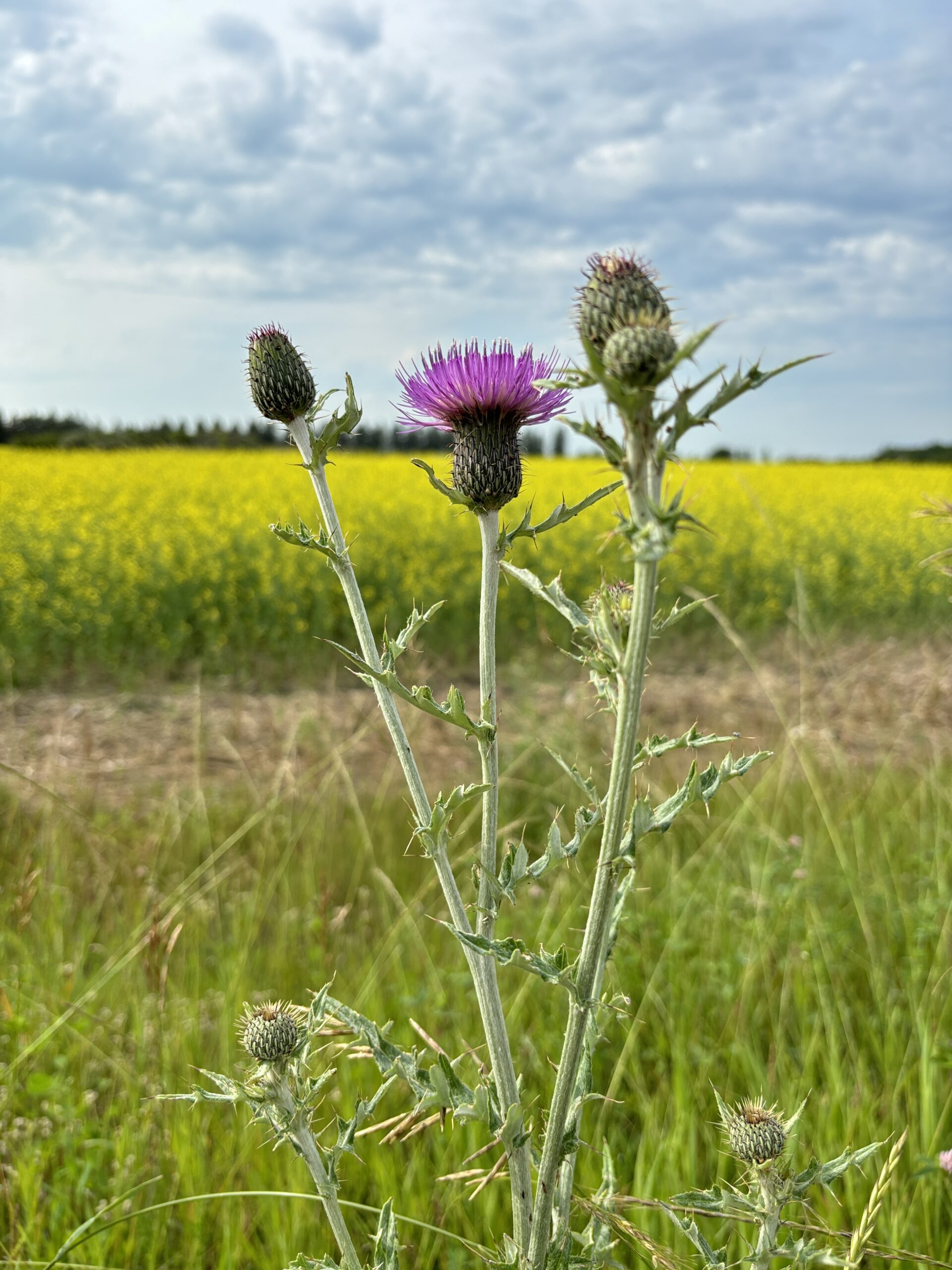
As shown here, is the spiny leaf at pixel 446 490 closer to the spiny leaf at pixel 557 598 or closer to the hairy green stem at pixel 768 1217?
the spiny leaf at pixel 557 598

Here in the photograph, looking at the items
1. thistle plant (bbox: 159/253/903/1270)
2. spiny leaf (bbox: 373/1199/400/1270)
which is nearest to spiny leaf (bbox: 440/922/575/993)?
thistle plant (bbox: 159/253/903/1270)

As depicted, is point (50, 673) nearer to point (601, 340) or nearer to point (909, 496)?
point (601, 340)

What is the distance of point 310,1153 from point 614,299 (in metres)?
Result: 1.25

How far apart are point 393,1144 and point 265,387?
2061 millimetres

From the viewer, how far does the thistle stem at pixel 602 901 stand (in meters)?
1.03

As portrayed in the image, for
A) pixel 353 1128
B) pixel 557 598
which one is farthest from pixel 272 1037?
pixel 557 598

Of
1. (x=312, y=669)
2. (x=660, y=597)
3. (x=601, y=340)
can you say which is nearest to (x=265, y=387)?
(x=601, y=340)

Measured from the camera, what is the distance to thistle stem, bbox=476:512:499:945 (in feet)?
4.22

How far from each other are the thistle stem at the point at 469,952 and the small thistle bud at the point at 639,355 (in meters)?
0.43

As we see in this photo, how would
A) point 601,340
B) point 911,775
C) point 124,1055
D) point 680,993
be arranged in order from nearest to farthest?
point 601,340 < point 124,1055 < point 680,993 < point 911,775

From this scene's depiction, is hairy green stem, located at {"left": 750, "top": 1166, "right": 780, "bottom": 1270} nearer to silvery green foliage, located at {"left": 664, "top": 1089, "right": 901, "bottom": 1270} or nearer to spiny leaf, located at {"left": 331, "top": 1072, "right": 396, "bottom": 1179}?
silvery green foliage, located at {"left": 664, "top": 1089, "right": 901, "bottom": 1270}

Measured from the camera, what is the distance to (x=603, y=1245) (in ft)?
4.73

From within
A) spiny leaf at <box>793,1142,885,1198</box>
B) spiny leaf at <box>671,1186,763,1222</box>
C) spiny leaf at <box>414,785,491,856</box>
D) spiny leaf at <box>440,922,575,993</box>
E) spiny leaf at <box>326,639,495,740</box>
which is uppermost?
spiny leaf at <box>326,639,495,740</box>

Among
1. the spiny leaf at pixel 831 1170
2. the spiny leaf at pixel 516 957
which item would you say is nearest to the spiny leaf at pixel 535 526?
the spiny leaf at pixel 516 957
